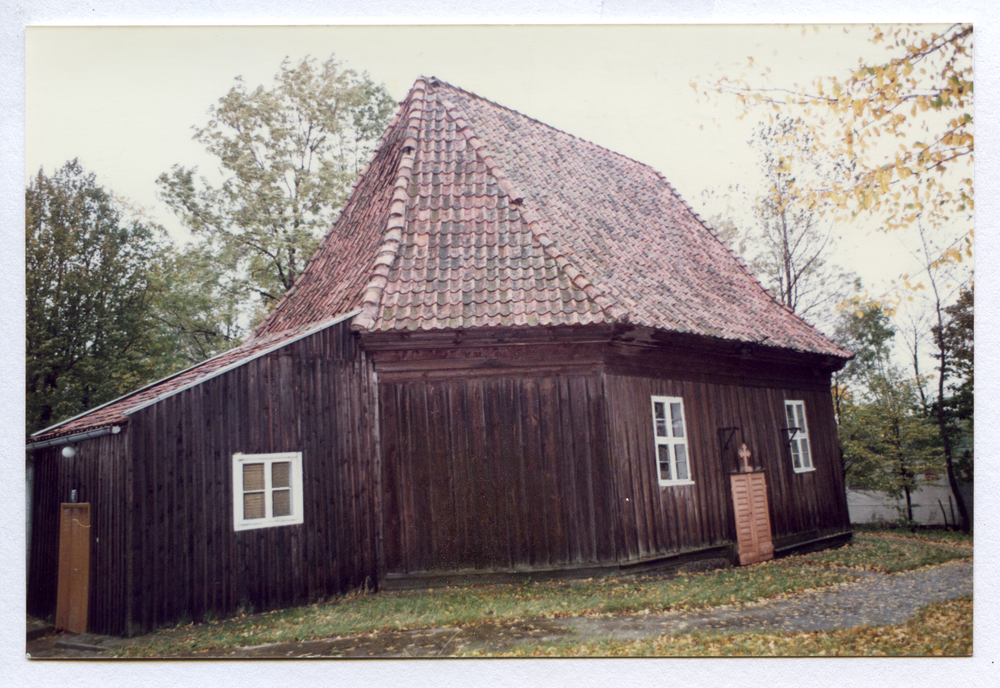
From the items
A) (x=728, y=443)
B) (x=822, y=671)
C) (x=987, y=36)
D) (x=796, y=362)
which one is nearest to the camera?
(x=822, y=671)

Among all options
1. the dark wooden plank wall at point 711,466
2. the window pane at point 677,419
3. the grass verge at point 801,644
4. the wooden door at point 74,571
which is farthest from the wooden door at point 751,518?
the wooden door at point 74,571

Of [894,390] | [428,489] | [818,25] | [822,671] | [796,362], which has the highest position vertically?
[818,25]

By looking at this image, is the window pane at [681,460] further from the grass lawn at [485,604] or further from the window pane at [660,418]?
the grass lawn at [485,604]

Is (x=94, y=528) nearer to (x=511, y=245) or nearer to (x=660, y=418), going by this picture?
(x=511, y=245)

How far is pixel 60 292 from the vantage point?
7.64 meters

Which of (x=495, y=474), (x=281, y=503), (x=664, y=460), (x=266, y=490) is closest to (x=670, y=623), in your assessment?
(x=495, y=474)

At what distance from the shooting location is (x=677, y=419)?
31.2ft

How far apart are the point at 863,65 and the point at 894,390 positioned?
11.6 feet

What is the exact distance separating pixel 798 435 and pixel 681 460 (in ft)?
10.6

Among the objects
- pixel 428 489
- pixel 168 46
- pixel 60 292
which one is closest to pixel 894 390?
pixel 428 489

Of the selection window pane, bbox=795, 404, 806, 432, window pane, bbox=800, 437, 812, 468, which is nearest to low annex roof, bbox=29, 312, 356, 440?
window pane, bbox=795, 404, 806, 432

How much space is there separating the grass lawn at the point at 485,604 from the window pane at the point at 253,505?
41.1 inches

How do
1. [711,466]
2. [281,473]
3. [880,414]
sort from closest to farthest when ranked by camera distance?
[281,473] → [880,414] → [711,466]

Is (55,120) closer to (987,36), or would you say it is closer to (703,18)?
(703,18)
